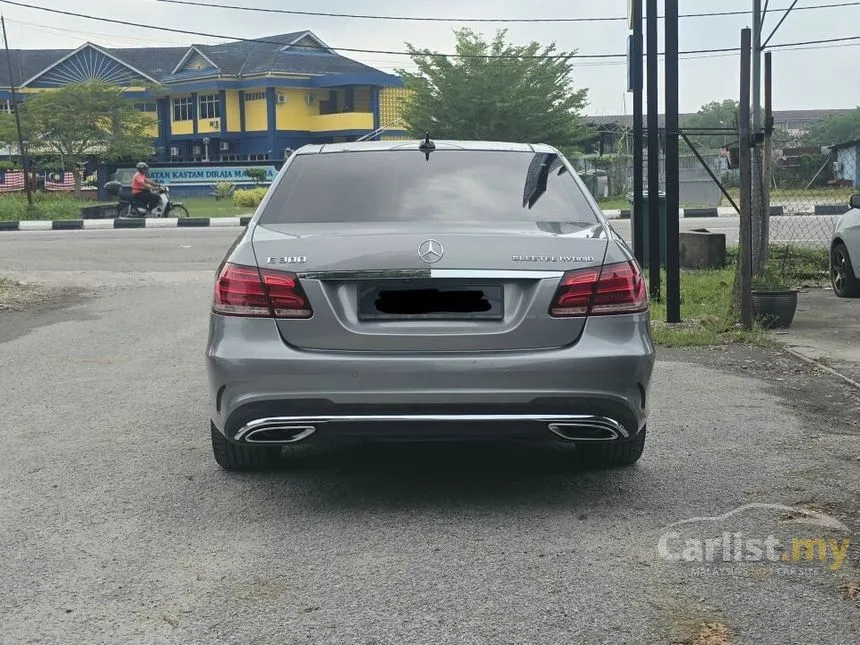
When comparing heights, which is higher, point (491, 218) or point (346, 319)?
point (491, 218)

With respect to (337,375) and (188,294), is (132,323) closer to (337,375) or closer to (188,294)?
(188,294)

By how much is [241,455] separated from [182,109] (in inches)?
2391

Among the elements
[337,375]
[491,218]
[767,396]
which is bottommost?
[767,396]

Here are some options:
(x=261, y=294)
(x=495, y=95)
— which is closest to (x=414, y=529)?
(x=261, y=294)

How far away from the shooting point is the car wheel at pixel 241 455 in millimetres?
5246

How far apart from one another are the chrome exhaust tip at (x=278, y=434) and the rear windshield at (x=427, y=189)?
933 millimetres

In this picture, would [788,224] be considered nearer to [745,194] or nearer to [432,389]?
[745,194]

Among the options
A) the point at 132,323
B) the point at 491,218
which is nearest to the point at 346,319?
the point at 491,218

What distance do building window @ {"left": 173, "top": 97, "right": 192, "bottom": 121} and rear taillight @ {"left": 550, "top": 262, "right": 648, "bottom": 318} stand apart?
2385 inches

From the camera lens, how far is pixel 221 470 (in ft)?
17.9

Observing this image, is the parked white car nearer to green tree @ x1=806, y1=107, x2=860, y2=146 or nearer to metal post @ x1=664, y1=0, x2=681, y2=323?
metal post @ x1=664, y1=0, x2=681, y2=323

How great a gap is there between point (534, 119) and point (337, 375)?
41862 millimetres

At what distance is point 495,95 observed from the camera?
44844mm

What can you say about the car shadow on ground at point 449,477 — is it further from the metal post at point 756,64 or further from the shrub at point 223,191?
the shrub at point 223,191
